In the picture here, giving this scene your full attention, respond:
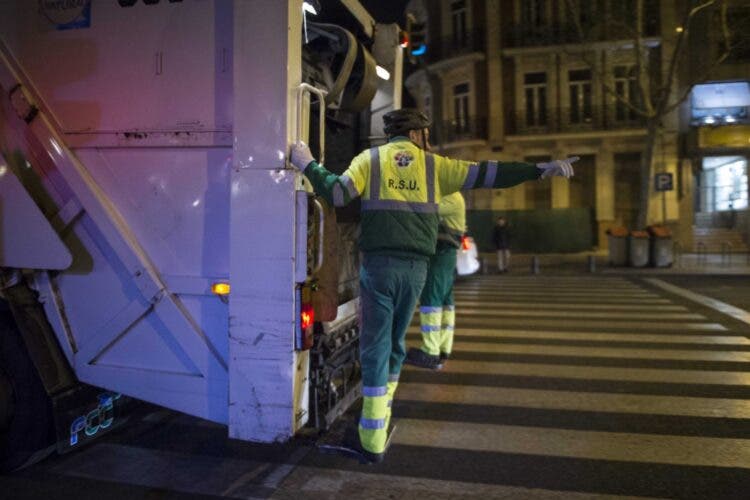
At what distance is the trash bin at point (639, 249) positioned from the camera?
59.9 feet

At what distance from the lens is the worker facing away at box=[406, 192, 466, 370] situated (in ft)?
19.5

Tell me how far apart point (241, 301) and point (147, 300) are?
0.56m

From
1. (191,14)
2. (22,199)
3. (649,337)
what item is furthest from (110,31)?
(649,337)

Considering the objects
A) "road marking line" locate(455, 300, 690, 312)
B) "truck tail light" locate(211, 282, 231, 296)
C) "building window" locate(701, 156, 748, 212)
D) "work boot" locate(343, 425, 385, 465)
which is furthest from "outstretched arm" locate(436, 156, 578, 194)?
"building window" locate(701, 156, 748, 212)

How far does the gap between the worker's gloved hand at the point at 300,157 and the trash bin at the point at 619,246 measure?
56.6 ft

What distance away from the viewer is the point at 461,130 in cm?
3191

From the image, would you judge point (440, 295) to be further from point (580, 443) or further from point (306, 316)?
point (306, 316)

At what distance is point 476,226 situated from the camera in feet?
92.2

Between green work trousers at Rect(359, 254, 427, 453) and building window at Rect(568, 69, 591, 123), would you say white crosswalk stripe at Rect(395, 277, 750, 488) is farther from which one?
building window at Rect(568, 69, 591, 123)

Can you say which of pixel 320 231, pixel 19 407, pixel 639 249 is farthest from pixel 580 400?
pixel 639 249

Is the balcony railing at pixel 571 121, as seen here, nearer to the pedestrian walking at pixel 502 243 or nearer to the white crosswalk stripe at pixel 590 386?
the pedestrian walking at pixel 502 243

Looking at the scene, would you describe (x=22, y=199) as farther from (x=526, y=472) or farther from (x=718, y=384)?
(x=718, y=384)

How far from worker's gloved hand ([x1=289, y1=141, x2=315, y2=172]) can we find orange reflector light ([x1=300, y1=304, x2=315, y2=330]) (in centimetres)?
72

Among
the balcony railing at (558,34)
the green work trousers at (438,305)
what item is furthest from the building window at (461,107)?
the green work trousers at (438,305)
